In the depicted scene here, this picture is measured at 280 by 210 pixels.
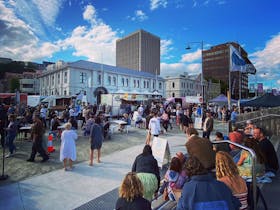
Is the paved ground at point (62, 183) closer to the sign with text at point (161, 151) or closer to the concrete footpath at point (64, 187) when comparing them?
the concrete footpath at point (64, 187)

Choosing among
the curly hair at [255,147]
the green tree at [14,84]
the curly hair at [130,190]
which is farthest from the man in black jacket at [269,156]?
the green tree at [14,84]

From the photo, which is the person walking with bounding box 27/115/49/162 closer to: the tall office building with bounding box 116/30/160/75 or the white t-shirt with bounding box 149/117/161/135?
the white t-shirt with bounding box 149/117/161/135

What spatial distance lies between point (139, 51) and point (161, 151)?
103m

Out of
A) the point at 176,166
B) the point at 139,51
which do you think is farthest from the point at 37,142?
the point at 139,51

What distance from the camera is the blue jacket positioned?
203 cm

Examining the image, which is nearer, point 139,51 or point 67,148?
point 67,148

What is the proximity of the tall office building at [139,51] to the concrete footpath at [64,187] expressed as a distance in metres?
98.7

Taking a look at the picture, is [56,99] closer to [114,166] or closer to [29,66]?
[114,166]

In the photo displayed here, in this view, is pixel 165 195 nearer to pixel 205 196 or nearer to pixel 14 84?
pixel 205 196

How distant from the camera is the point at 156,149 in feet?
22.5

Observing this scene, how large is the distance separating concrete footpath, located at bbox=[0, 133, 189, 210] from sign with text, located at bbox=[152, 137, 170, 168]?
1.10 m

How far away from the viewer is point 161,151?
659 cm

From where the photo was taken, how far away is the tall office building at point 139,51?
350 feet

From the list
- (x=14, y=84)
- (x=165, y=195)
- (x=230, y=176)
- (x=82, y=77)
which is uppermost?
(x=14, y=84)
